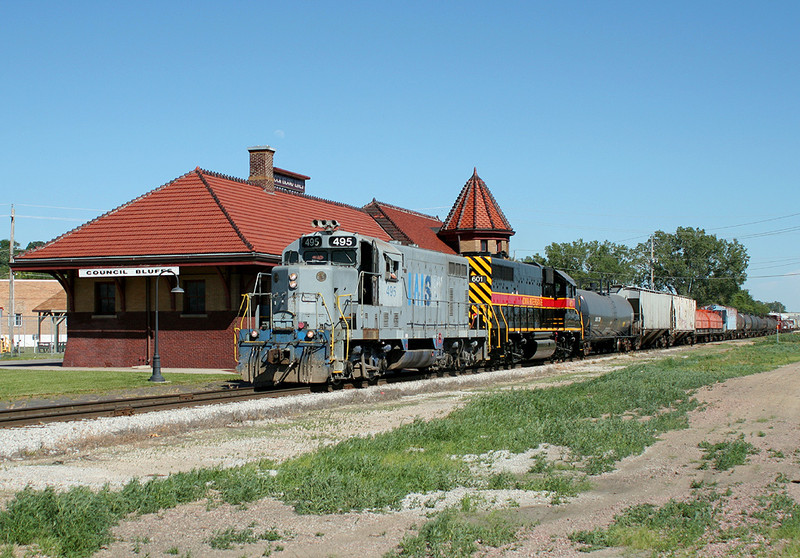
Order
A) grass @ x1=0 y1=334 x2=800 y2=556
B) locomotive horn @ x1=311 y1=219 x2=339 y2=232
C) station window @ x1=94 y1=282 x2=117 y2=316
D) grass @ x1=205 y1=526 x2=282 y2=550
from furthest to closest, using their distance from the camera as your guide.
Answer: station window @ x1=94 y1=282 x2=117 y2=316 → locomotive horn @ x1=311 y1=219 x2=339 y2=232 → grass @ x1=0 y1=334 x2=800 y2=556 → grass @ x1=205 y1=526 x2=282 y2=550

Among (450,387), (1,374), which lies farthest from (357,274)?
(1,374)

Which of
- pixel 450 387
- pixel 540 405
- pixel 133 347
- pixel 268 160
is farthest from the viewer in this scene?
pixel 268 160

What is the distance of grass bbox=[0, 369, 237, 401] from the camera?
20.2m

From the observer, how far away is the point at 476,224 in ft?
159

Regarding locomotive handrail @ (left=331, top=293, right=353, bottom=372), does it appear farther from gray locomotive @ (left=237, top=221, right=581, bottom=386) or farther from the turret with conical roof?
the turret with conical roof

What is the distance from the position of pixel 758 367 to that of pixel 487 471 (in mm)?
21075

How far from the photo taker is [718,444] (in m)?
11.1

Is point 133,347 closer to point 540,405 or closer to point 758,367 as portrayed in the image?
point 540,405

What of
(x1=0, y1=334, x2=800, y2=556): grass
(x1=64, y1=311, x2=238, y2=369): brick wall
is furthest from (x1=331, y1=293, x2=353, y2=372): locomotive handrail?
(x1=64, y1=311, x2=238, y2=369): brick wall

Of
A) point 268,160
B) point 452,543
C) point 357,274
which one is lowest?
point 452,543

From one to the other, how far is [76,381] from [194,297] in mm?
7057

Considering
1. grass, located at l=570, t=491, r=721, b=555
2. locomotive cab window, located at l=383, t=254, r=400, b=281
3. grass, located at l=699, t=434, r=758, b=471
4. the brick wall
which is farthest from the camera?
the brick wall

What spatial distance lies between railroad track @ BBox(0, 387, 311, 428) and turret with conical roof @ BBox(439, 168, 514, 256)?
2970 centimetres

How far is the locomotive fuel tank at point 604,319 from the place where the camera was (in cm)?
3684
